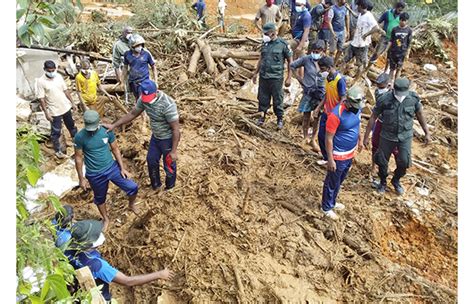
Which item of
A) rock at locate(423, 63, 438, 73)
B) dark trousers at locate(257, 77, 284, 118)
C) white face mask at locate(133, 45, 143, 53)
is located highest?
white face mask at locate(133, 45, 143, 53)

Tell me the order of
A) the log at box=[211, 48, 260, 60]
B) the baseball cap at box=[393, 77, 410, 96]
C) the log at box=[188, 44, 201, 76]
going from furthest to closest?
1. the log at box=[211, 48, 260, 60]
2. the log at box=[188, 44, 201, 76]
3. the baseball cap at box=[393, 77, 410, 96]

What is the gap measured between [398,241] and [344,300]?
1.54 metres

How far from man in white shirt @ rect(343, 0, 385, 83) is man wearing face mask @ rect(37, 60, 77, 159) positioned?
18.0ft

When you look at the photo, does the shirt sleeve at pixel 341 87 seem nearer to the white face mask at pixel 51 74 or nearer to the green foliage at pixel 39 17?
the green foliage at pixel 39 17

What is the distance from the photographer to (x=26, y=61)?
805 cm

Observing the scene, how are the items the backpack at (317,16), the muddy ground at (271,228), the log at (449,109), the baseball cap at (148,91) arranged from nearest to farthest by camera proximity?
1. the muddy ground at (271,228)
2. the baseball cap at (148,91)
3. the backpack at (317,16)
4. the log at (449,109)

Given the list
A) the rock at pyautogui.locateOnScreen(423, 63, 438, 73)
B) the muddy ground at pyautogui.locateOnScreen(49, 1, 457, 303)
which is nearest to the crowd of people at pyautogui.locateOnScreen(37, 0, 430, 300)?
the muddy ground at pyautogui.locateOnScreen(49, 1, 457, 303)

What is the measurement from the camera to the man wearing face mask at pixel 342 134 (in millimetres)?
5133

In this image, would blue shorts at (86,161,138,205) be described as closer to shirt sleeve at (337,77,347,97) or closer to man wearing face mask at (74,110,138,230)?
man wearing face mask at (74,110,138,230)

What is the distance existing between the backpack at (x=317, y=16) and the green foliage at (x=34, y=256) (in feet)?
24.0

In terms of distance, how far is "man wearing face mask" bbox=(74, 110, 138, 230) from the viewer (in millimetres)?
5088

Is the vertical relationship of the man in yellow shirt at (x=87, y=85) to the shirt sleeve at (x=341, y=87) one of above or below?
below

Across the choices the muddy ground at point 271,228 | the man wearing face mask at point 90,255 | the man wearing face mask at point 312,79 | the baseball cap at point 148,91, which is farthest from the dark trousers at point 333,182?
the man wearing face mask at point 90,255

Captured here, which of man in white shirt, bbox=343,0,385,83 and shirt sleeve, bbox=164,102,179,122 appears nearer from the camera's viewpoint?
shirt sleeve, bbox=164,102,179,122
